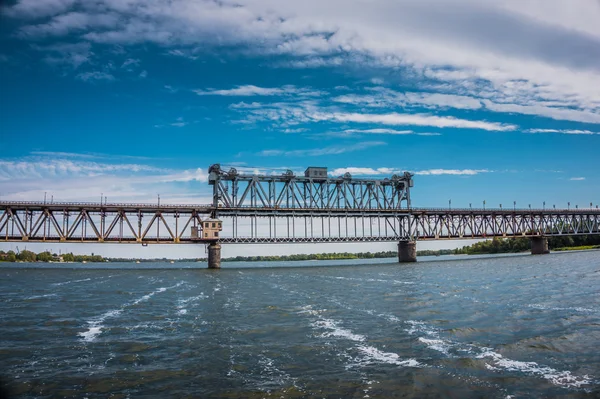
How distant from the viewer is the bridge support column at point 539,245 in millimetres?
157000

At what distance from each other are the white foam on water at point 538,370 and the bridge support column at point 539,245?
163355 mm

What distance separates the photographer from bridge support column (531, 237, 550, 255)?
15700 cm

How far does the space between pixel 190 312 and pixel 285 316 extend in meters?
7.14

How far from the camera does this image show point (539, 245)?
159250 mm

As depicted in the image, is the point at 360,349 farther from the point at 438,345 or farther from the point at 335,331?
the point at 335,331

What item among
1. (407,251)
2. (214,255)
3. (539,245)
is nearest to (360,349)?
(214,255)

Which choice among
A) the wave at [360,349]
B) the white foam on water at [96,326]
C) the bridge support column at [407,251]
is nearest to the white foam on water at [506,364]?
the wave at [360,349]

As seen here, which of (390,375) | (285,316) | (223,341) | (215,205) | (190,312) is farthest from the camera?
(215,205)

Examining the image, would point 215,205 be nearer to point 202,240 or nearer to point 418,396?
point 202,240

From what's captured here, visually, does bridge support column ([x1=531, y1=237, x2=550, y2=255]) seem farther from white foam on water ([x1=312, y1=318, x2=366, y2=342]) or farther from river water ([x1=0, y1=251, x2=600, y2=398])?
white foam on water ([x1=312, y1=318, x2=366, y2=342])

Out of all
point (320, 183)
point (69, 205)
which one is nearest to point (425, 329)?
point (69, 205)

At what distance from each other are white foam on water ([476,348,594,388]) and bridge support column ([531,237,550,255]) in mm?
163355

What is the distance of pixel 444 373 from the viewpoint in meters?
14.1

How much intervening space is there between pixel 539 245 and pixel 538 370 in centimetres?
16805
